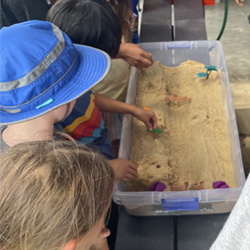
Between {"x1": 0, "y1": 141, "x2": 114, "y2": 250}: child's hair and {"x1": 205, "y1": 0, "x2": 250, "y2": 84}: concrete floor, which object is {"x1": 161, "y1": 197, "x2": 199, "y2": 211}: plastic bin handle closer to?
{"x1": 0, "y1": 141, "x2": 114, "y2": 250}: child's hair

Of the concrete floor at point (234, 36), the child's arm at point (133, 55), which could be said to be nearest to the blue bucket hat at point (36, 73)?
the child's arm at point (133, 55)

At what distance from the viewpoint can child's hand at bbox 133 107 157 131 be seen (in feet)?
4.27

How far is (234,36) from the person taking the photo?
3240mm

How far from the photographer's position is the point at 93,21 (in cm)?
105

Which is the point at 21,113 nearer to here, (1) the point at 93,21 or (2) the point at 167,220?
(1) the point at 93,21

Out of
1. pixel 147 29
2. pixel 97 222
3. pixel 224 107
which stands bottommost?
pixel 224 107

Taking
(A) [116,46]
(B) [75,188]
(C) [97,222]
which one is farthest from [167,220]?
(A) [116,46]

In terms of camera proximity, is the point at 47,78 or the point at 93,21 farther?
the point at 93,21

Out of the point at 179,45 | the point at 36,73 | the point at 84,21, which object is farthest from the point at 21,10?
the point at 179,45

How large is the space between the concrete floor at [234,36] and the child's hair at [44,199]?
2418 millimetres

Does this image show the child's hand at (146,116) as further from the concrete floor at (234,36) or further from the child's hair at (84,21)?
the concrete floor at (234,36)

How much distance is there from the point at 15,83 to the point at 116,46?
0.55 meters

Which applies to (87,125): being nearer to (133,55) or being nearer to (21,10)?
(133,55)

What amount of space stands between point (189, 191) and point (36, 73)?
59cm
